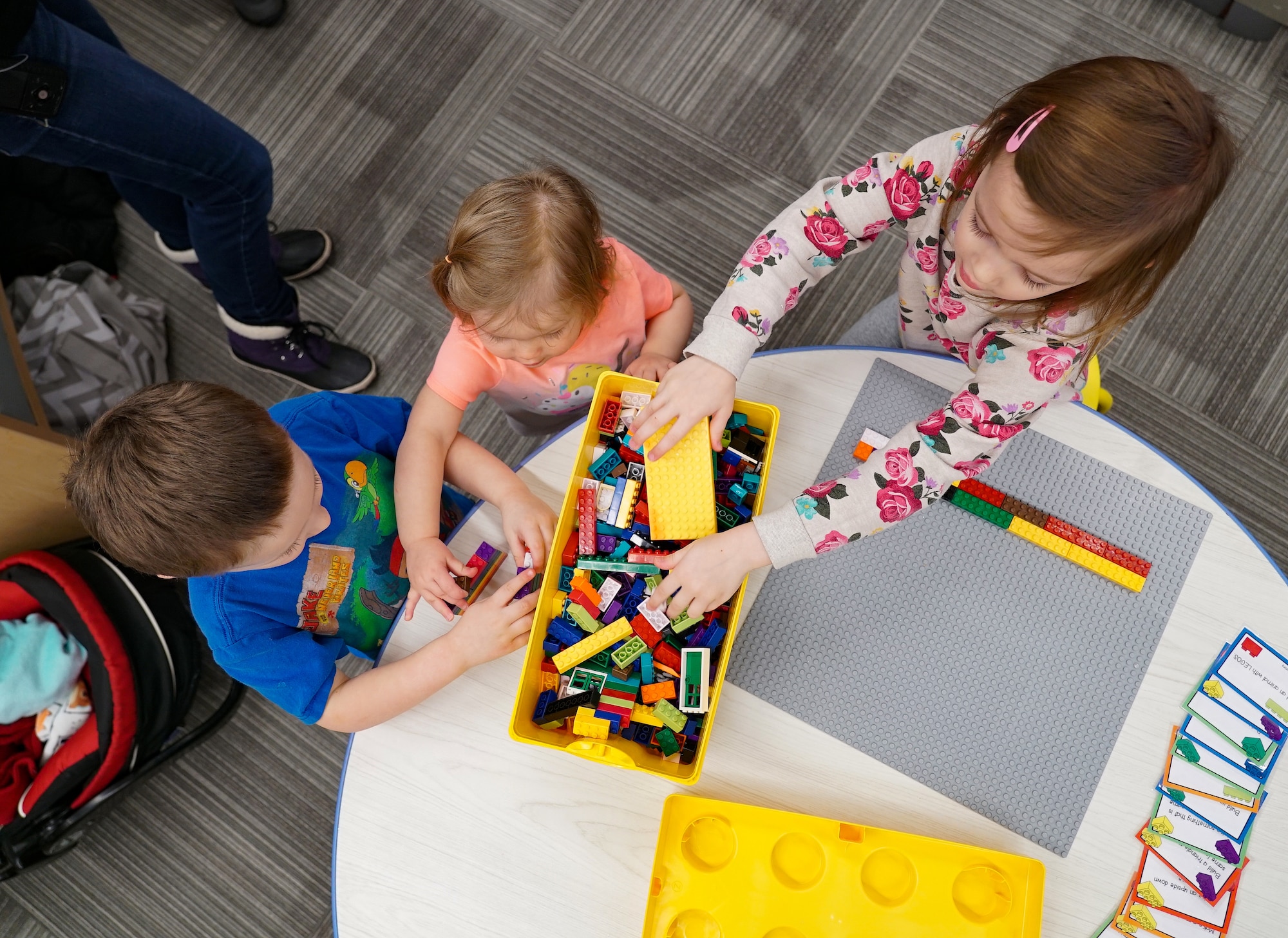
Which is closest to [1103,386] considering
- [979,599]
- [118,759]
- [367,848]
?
[979,599]

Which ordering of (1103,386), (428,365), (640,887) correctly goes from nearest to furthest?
(640,887), (1103,386), (428,365)

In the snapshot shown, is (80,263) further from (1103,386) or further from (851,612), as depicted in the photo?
(1103,386)

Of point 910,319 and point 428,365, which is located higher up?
point 910,319

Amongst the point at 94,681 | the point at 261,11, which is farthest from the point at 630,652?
the point at 261,11

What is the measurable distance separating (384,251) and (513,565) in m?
0.99

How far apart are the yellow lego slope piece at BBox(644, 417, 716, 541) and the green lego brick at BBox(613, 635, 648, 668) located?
0.34 feet

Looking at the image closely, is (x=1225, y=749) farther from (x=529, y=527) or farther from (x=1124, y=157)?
(x=529, y=527)

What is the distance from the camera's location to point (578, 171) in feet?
5.29

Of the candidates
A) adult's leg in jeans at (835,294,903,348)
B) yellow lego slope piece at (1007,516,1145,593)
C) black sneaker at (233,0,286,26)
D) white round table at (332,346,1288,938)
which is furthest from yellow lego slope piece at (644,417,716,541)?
black sneaker at (233,0,286,26)

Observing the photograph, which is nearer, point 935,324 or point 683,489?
point 683,489

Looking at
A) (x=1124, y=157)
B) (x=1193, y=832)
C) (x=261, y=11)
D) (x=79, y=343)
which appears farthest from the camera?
(x=261, y=11)

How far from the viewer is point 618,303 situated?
974 millimetres

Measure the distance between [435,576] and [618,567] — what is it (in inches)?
8.7

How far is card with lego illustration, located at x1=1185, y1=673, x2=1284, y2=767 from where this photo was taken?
31.9 inches
